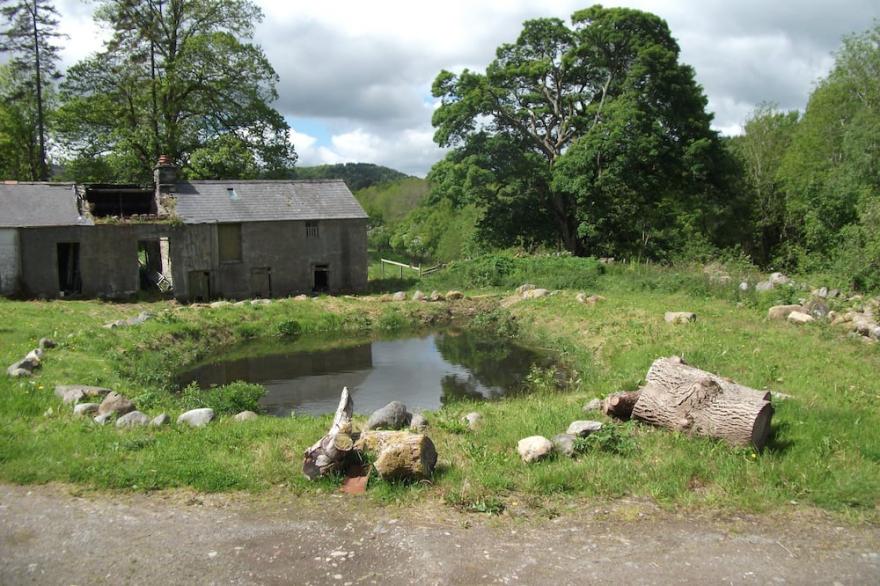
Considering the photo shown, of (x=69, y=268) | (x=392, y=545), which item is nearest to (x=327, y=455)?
(x=392, y=545)

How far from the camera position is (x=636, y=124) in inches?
1184

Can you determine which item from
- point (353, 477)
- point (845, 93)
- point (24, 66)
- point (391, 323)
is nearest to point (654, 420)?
point (353, 477)

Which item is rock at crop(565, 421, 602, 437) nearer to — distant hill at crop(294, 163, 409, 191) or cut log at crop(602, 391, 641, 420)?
cut log at crop(602, 391, 641, 420)

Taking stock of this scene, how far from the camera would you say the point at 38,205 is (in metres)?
25.8

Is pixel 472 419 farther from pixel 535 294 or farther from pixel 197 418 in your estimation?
pixel 535 294

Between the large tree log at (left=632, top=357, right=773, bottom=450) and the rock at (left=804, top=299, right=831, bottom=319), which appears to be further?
the rock at (left=804, top=299, right=831, bottom=319)

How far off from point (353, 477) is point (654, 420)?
4.51 m

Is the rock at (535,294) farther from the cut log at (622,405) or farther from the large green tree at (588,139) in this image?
the cut log at (622,405)

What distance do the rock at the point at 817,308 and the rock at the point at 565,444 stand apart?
11.5 m

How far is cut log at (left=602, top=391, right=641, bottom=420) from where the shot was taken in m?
Answer: 10.2

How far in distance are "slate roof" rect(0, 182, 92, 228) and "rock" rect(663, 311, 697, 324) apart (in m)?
22.0

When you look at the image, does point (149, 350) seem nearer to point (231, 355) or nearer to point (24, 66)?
point (231, 355)

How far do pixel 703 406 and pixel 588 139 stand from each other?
77.8ft

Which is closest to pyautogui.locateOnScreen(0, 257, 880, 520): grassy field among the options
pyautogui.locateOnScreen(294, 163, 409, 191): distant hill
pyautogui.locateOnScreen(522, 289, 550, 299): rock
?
pyautogui.locateOnScreen(522, 289, 550, 299): rock
